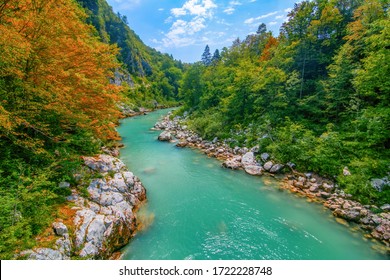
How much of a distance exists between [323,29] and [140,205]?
22.7 meters

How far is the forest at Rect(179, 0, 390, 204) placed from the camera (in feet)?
31.4

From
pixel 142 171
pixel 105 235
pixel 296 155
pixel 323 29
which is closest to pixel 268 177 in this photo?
pixel 296 155

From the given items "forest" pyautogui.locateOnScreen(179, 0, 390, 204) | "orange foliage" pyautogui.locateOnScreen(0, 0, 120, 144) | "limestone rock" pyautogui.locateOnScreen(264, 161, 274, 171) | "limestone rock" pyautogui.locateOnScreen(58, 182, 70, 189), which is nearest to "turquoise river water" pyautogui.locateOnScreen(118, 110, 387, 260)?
"limestone rock" pyautogui.locateOnScreen(264, 161, 274, 171)

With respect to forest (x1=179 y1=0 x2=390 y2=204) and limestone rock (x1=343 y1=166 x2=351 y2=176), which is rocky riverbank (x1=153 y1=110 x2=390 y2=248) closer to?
limestone rock (x1=343 y1=166 x2=351 y2=176)

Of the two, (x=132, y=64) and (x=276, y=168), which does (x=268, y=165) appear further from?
(x=132, y=64)

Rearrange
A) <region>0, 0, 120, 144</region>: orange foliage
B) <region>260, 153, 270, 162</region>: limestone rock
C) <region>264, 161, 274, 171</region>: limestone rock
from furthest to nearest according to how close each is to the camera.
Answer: <region>260, 153, 270, 162</region>: limestone rock, <region>264, 161, 274, 171</region>: limestone rock, <region>0, 0, 120, 144</region>: orange foliage

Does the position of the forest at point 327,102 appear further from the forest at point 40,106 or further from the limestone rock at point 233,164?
the forest at point 40,106

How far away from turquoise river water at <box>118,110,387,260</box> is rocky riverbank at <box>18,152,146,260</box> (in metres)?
0.75

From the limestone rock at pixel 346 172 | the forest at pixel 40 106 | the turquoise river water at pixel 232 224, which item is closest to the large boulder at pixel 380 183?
the limestone rock at pixel 346 172

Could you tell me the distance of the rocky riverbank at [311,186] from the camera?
24.2 ft

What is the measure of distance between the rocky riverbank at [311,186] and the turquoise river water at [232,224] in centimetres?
57

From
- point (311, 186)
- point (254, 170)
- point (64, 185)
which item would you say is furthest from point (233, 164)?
point (64, 185)

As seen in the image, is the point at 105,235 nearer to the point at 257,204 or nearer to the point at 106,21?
the point at 257,204

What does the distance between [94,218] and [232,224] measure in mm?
5433
